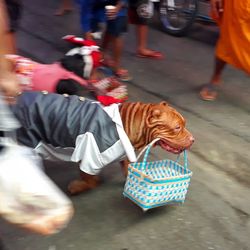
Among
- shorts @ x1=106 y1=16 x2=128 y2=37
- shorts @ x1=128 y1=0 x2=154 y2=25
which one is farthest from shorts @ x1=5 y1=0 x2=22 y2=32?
shorts @ x1=128 y1=0 x2=154 y2=25

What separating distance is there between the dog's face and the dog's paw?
0.52m

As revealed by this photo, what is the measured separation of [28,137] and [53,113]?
20 cm

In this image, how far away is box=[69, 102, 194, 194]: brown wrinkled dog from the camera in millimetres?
2828

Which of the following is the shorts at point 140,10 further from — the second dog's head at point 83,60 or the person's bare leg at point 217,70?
the second dog's head at point 83,60

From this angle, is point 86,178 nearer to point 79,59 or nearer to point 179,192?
point 179,192

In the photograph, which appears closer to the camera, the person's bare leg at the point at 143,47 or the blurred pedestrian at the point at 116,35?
the blurred pedestrian at the point at 116,35

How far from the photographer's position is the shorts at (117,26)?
4512mm

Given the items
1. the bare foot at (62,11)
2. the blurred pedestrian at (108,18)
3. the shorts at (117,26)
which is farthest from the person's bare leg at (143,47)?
the bare foot at (62,11)

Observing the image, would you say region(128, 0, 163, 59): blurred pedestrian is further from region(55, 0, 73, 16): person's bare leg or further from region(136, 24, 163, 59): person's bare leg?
region(55, 0, 73, 16): person's bare leg

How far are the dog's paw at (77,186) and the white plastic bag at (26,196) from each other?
1.22 meters

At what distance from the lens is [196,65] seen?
5.30 meters

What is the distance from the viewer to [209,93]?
4402mm

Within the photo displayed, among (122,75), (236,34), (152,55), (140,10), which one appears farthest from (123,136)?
(152,55)

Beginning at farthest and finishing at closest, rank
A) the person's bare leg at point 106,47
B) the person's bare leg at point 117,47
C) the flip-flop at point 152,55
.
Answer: the flip-flop at point 152,55, the person's bare leg at point 106,47, the person's bare leg at point 117,47
